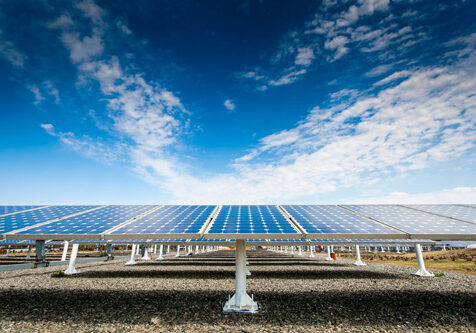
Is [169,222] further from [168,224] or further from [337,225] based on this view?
[337,225]

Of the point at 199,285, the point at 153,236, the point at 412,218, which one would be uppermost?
the point at 412,218

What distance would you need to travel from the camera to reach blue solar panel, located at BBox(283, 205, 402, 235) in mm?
9691

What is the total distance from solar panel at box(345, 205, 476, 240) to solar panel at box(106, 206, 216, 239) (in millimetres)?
8136

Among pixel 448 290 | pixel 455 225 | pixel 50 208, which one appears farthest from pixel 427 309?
pixel 50 208

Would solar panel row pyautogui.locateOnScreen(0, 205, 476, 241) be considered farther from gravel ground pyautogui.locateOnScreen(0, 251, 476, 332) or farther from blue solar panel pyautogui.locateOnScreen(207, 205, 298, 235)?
gravel ground pyautogui.locateOnScreen(0, 251, 476, 332)

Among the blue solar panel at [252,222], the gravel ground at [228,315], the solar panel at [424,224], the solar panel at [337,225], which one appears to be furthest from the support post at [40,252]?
the solar panel at [424,224]

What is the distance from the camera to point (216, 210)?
14492mm

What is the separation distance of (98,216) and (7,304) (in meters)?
4.97

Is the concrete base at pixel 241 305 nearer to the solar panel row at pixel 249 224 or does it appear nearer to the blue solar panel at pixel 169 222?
the solar panel row at pixel 249 224

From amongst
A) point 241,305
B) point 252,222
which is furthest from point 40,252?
point 252,222

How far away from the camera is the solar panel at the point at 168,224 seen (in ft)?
30.5

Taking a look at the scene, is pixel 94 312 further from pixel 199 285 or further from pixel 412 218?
pixel 412 218

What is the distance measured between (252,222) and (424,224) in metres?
7.34

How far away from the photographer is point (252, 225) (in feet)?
34.9
